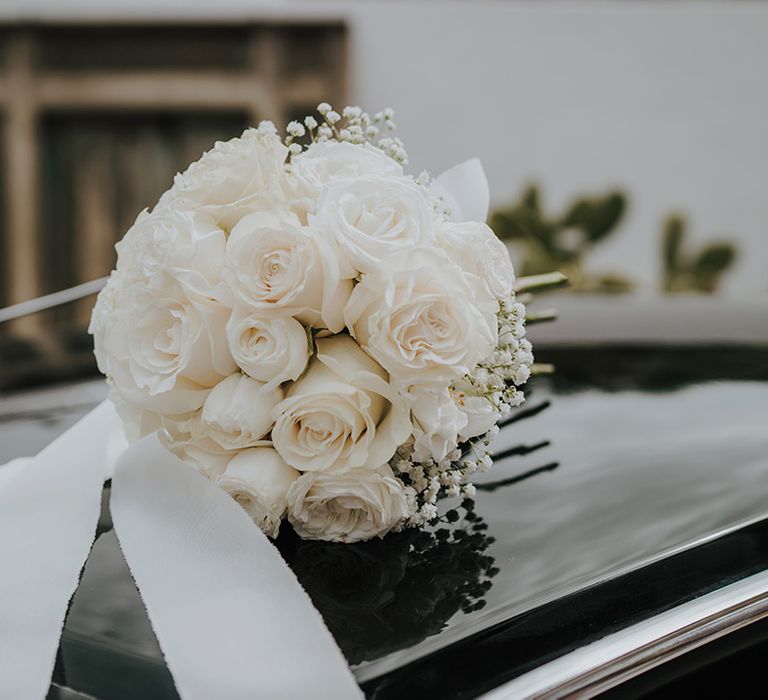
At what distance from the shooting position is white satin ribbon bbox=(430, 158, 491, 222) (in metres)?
1.05

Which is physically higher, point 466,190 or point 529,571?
point 466,190

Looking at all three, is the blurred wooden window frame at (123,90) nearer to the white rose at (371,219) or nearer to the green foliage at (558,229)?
the green foliage at (558,229)

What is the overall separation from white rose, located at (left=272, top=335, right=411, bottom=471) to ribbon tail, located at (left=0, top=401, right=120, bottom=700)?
0.19 meters

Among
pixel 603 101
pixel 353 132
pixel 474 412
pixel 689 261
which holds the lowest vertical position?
pixel 689 261

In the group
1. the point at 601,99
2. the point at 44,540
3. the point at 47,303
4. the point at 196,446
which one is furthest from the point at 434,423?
the point at 601,99

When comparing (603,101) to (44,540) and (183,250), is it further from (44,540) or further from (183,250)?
(44,540)

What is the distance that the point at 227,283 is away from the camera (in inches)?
31.6

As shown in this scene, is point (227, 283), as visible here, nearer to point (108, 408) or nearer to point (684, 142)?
point (108, 408)

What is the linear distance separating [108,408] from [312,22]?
4.35 meters

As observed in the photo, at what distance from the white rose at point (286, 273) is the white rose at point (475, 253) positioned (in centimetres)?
10

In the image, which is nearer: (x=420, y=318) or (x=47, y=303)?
(x=420, y=318)

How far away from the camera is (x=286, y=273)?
2.58ft

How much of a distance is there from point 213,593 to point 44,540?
183 millimetres

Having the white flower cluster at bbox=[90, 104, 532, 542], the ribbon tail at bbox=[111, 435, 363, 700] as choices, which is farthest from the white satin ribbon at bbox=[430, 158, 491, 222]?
the ribbon tail at bbox=[111, 435, 363, 700]
